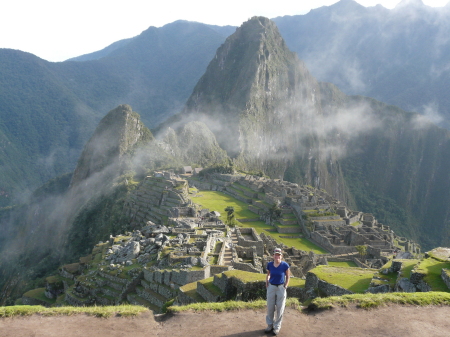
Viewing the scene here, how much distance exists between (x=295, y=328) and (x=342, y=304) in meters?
2.21

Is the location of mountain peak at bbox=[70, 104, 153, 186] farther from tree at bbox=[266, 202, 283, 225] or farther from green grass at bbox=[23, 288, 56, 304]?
green grass at bbox=[23, 288, 56, 304]

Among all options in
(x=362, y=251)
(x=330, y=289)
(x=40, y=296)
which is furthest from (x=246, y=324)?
(x=362, y=251)

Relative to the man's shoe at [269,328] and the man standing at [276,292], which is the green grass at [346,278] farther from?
the man's shoe at [269,328]

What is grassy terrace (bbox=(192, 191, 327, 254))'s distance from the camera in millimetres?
52312

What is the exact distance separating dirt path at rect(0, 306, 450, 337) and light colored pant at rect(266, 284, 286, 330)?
0.39 metres

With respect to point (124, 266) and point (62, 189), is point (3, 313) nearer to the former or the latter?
point (124, 266)

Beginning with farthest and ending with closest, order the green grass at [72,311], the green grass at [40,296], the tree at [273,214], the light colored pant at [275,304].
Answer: the tree at [273,214]
the green grass at [40,296]
the green grass at [72,311]
the light colored pant at [275,304]

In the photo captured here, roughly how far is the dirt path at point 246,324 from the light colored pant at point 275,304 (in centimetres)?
39

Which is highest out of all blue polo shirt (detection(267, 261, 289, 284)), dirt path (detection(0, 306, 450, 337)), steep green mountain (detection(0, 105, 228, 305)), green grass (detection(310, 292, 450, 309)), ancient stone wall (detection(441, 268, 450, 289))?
blue polo shirt (detection(267, 261, 289, 284))

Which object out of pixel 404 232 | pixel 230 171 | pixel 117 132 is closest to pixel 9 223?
pixel 117 132

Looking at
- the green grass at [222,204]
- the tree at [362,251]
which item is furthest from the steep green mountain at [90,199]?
the tree at [362,251]

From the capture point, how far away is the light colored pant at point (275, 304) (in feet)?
32.6

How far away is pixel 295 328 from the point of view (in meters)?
10.4

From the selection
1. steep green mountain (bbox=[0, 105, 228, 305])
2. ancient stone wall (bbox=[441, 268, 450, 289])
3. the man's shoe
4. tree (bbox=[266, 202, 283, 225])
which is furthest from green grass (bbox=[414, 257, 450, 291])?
steep green mountain (bbox=[0, 105, 228, 305])
